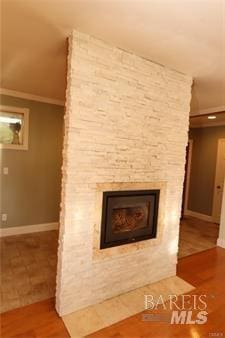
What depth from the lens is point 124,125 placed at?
221 cm

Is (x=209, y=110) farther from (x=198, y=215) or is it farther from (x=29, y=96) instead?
(x=29, y=96)

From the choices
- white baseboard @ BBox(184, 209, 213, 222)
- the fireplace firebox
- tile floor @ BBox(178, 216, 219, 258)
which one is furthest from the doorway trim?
the fireplace firebox

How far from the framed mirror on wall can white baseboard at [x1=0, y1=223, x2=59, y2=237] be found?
143 cm

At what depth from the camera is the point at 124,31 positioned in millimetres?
1829

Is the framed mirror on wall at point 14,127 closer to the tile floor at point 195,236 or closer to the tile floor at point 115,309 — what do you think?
the tile floor at point 115,309

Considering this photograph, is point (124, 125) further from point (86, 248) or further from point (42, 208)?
point (42, 208)

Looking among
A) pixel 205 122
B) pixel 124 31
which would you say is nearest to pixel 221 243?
pixel 205 122

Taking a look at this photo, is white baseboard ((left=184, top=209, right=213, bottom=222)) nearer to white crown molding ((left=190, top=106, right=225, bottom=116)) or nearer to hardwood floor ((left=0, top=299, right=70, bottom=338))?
white crown molding ((left=190, top=106, right=225, bottom=116))

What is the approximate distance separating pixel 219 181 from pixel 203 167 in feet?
1.87

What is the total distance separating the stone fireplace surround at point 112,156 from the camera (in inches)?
76.3

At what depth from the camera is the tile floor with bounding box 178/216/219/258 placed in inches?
145

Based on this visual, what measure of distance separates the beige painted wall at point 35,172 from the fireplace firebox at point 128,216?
87.6 inches

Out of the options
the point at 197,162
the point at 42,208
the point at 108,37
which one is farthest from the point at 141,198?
the point at 197,162

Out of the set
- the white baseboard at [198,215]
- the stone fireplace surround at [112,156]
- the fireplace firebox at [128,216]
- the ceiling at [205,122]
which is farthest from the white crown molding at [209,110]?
the white baseboard at [198,215]
